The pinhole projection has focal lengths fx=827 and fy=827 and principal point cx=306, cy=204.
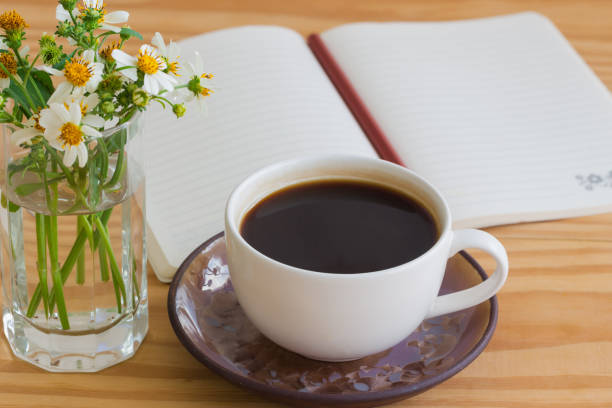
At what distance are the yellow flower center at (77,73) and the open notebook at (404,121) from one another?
0.26 m

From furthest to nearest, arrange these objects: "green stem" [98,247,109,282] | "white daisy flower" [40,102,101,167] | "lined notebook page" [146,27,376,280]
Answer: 1. "lined notebook page" [146,27,376,280]
2. "green stem" [98,247,109,282]
3. "white daisy flower" [40,102,101,167]

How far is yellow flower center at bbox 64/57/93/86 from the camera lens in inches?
19.0

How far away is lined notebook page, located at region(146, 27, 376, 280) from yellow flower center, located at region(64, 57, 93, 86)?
26cm

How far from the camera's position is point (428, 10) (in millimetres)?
1190

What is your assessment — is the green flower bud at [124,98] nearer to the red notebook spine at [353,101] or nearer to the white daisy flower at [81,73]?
the white daisy flower at [81,73]

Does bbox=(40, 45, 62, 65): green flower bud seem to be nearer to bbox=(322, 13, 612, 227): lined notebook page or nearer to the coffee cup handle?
the coffee cup handle

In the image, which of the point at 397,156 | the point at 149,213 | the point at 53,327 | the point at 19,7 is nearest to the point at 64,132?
the point at 53,327

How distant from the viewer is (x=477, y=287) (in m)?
0.60

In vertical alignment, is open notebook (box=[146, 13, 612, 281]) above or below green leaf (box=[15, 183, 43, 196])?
below

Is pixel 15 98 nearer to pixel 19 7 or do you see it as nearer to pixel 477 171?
pixel 477 171

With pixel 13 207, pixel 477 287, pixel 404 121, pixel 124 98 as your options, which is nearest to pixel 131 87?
pixel 124 98

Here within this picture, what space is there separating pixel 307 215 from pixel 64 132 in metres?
0.20

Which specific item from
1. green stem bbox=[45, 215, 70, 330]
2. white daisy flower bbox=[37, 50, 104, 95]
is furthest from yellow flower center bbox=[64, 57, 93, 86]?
green stem bbox=[45, 215, 70, 330]

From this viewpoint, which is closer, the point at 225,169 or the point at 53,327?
the point at 53,327
